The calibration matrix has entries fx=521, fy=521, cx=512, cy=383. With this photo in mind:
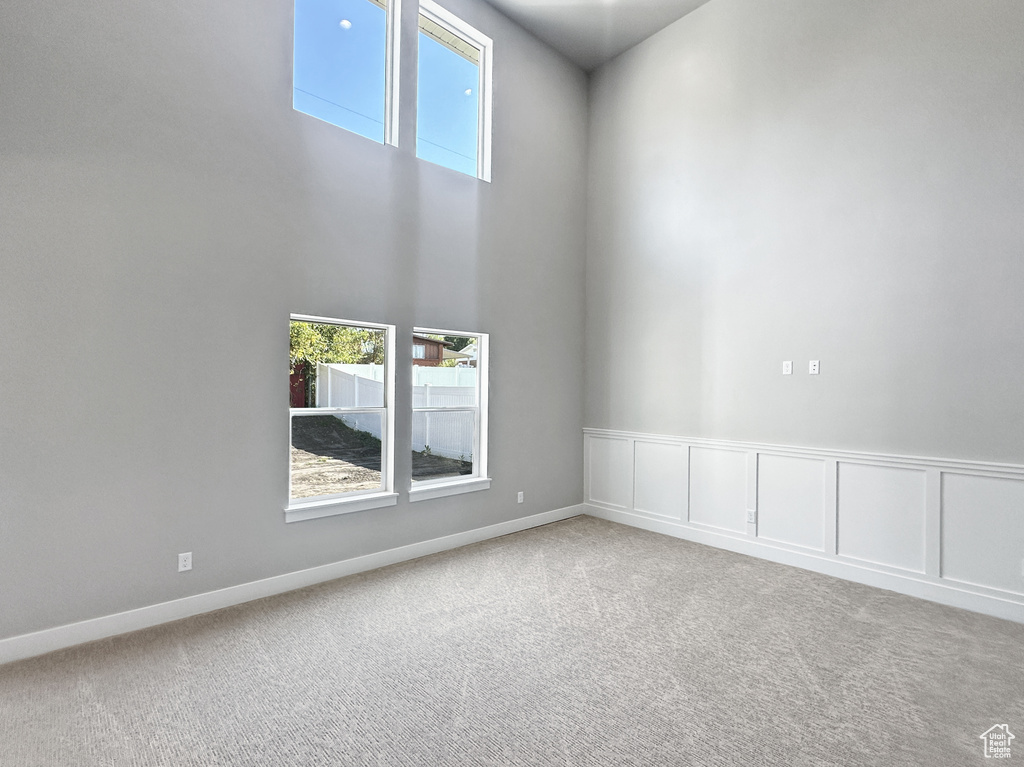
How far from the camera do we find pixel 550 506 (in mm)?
5055

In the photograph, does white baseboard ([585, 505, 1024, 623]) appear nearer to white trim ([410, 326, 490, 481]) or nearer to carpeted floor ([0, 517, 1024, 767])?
carpeted floor ([0, 517, 1024, 767])

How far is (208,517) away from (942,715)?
3626 millimetres

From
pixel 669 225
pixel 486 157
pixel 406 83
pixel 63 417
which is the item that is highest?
pixel 406 83

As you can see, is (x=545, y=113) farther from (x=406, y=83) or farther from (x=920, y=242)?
(x=920, y=242)

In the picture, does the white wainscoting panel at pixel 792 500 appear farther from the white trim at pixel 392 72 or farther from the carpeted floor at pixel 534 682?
the white trim at pixel 392 72

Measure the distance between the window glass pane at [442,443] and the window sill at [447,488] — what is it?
0.27 feet

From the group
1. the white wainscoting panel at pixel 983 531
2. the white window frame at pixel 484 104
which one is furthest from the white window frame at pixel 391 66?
the white wainscoting panel at pixel 983 531

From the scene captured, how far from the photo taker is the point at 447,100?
4281mm

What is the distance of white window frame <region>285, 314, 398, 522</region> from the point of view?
133 inches

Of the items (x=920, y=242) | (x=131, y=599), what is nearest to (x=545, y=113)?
(x=920, y=242)

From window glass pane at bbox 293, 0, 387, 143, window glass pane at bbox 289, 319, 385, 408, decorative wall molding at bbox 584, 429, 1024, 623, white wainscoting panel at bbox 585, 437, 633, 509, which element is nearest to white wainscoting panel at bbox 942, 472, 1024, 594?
decorative wall molding at bbox 584, 429, 1024, 623

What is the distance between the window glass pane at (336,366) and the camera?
3.44 metres

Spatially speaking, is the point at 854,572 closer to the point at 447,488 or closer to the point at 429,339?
the point at 447,488

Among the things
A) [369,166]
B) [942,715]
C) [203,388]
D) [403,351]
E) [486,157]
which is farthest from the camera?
[486,157]
